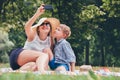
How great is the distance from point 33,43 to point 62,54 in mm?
717

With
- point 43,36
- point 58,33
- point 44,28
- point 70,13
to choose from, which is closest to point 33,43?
point 43,36

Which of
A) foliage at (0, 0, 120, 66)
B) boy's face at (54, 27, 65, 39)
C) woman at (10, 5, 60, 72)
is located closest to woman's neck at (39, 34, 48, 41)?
woman at (10, 5, 60, 72)

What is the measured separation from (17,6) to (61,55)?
25.2 meters

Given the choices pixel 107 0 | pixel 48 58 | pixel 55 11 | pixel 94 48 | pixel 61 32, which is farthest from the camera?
pixel 94 48

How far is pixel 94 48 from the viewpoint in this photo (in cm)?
4747

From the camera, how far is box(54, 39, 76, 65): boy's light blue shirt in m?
8.55

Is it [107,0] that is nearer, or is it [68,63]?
[68,63]

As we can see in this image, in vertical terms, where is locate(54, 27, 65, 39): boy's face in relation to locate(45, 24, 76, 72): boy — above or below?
above

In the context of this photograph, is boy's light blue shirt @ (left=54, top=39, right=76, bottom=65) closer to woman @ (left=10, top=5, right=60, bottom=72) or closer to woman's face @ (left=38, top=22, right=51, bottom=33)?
woman @ (left=10, top=5, right=60, bottom=72)

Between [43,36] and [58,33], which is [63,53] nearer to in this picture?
[58,33]

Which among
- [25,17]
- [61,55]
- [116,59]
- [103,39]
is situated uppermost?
[61,55]

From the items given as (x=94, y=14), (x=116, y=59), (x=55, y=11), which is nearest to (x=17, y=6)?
(x=55, y=11)

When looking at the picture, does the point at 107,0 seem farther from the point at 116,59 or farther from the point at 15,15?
the point at 116,59

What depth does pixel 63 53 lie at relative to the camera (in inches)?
344
